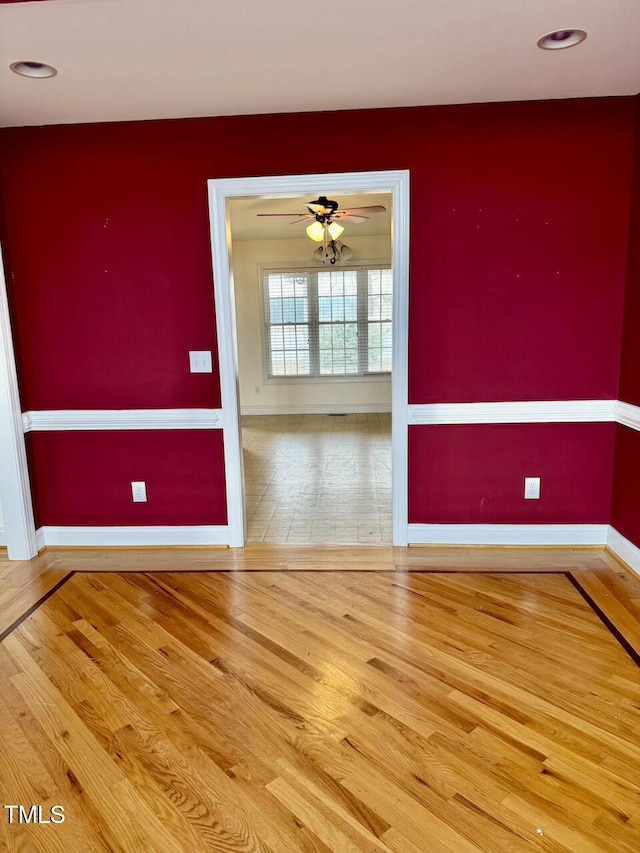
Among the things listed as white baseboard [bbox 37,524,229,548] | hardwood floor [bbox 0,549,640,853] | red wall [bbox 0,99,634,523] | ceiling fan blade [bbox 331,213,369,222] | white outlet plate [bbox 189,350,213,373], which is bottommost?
hardwood floor [bbox 0,549,640,853]

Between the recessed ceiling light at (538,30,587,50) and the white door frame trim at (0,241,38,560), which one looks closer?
the recessed ceiling light at (538,30,587,50)

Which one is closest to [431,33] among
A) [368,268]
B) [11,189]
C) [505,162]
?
[505,162]

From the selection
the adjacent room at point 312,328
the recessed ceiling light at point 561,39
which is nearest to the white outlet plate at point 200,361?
the recessed ceiling light at point 561,39

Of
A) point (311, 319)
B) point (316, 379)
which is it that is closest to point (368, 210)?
point (311, 319)

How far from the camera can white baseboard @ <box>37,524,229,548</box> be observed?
343 cm

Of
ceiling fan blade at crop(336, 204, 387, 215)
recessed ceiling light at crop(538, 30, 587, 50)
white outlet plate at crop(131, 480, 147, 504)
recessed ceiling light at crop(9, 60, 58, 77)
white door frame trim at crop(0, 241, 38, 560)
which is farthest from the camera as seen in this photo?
ceiling fan blade at crop(336, 204, 387, 215)

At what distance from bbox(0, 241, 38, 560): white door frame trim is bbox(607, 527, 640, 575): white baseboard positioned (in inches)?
133

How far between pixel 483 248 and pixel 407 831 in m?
2.63

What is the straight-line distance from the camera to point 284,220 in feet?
22.3

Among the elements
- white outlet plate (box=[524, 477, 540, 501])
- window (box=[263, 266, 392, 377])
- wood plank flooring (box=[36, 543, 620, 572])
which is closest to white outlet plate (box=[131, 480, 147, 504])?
wood plank flooring (box=[36, 543, 620, 572])

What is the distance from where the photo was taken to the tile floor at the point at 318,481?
145 inches

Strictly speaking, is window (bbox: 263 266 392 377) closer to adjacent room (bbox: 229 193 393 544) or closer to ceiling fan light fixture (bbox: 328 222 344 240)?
adjacent room (bbox: 229 193 393 544)

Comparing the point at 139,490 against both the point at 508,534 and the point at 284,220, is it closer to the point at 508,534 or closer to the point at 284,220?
the point at 508,534

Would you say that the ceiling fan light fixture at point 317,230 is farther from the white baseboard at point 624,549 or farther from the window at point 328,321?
the white baseboard at point 624,549
